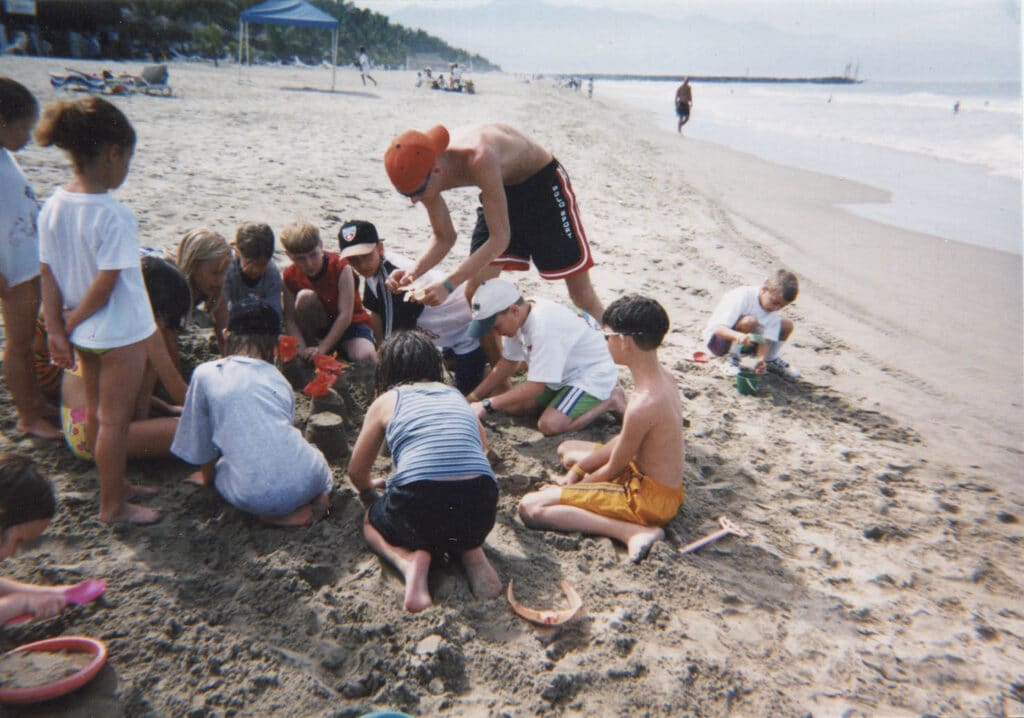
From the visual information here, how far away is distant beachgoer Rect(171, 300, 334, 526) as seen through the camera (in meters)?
2.44

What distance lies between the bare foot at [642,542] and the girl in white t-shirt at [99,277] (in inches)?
77.2

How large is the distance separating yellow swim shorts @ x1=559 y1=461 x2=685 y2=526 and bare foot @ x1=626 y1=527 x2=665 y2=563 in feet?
0.22

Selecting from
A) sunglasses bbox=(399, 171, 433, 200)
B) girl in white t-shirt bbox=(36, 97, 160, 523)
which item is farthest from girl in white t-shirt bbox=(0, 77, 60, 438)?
sunglasses bbox=(399, 171, 433, 200)

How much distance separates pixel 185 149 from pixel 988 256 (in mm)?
10169

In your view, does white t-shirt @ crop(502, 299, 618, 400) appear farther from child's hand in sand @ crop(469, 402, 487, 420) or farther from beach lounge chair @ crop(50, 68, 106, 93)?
beach lounge chair @ crop(50, 68, 106, 93)

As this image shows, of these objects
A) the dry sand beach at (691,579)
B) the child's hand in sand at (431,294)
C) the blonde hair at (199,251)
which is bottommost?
the dry sand beach at (691,579)

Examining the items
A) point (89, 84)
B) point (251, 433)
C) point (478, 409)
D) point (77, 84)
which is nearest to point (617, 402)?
point (478, 409)

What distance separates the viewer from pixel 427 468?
2.27m

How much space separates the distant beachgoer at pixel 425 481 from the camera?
2268 mm

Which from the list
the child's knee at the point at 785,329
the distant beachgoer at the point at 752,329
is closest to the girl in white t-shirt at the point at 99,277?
the distant beachgoer at the point at 752,329

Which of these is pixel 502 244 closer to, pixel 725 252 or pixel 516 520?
pixel 516 520

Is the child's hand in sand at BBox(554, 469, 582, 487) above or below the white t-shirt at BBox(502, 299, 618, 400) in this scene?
below

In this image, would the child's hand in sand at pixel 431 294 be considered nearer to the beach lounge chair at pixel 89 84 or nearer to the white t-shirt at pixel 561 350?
the white t-shirt at pixel 561 350

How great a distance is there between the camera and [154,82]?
581 inches
